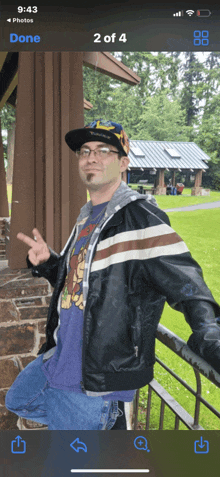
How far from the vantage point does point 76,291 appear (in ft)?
3.24

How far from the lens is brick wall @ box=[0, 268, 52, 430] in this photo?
181cm

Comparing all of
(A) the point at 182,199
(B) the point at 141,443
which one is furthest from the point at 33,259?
(B) the point at 141,443

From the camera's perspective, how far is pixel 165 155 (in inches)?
45.2

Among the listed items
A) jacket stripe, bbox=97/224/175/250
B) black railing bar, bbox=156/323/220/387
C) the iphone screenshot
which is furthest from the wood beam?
black railing bar, bbox=156/323/220/387

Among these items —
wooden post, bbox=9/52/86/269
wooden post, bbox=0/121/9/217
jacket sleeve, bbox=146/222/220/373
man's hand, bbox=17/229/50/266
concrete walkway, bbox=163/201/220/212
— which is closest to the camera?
jacket sleeve, bbox=146/222/220/373

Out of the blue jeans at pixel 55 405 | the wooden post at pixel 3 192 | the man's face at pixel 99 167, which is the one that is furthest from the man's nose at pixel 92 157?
the wooden post at pixel 3 192

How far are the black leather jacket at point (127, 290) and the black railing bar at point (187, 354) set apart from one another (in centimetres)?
7

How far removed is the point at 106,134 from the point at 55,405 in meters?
0.82

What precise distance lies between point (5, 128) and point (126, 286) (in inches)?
67.5

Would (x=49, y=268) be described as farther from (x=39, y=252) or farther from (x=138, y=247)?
(x=138, y=247)

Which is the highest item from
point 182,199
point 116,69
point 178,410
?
point 116,69

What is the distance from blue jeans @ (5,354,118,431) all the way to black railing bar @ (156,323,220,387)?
0.23 metres

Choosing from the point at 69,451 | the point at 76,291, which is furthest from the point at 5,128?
the point at 69,451

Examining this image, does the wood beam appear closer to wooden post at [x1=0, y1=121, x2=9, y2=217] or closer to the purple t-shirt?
the purple t-shirt
